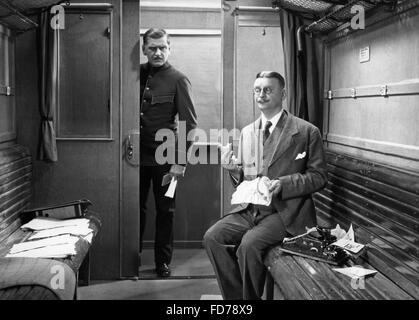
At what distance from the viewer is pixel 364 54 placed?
3740mm

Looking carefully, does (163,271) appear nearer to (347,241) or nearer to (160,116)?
(160,116)

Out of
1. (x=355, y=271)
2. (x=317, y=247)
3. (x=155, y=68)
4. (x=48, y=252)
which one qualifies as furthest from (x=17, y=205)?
(x=355, y=271)

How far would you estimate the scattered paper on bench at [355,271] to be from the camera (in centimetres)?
287

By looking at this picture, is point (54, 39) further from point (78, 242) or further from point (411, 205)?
point (411, 205)

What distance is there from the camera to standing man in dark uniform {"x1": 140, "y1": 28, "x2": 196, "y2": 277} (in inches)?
194

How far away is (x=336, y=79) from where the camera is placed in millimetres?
4348

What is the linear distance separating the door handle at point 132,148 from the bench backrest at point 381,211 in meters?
1.66

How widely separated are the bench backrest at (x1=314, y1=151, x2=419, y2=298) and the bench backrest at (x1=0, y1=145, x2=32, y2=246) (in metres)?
2.30

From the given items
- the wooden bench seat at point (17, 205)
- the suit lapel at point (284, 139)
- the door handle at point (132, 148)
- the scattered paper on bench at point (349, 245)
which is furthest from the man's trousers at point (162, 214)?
the scattered paper on bench at point (349, 245)

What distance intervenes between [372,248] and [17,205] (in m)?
2.63

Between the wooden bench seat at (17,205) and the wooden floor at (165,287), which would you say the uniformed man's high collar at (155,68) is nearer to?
the wooden bench seat at (17,205)

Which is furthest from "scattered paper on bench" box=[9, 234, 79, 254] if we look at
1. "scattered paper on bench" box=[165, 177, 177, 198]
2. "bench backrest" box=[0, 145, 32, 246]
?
"scattered paper on bench" box=[165, 177, 177, 198]
